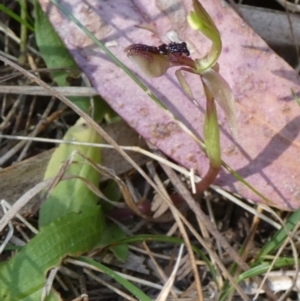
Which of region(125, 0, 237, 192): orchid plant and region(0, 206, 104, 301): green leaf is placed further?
region(0, 206, 104, 301): green leaf

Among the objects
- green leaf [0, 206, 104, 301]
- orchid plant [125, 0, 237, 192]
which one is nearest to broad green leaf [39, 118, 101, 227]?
green leaf [0, 206, 104, 301]

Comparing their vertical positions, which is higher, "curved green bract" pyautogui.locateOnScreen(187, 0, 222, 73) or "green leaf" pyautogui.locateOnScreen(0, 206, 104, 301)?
"curved green bract" pyautogui.locateOnScreen(187, 0, 222, 73)

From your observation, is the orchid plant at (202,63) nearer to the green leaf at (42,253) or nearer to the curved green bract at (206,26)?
the curved green bract at (206,26)

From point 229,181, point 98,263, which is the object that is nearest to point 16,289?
point 98,263

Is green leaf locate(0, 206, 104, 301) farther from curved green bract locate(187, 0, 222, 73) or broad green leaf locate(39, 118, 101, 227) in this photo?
curved green bract locate(187, 0, 222, 73)

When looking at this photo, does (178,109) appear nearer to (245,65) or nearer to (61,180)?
(245,65)

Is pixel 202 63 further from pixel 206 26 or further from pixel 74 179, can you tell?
pixel 74 179
